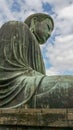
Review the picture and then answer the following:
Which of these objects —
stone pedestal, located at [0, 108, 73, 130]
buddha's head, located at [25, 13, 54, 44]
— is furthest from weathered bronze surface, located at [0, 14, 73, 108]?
stone pedestal, located at [0, 108, 73, 130]

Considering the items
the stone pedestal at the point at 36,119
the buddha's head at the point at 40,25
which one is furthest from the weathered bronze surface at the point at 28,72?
the stone pedestal at the point at 36,119

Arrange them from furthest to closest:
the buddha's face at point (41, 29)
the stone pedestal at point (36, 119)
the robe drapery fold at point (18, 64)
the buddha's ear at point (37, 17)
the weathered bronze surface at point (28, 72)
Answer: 1. the buddha's ear at point (37, 17)
2. the buddha's face at point (41, 29)
3. the robe drapery fold at point (18, 64)
4. the weathered bronze surface at point (28, 72)
5. the stone pedestal at point (36, 119)

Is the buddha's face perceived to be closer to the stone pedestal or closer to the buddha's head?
the buddha's head

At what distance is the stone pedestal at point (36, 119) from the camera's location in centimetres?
537

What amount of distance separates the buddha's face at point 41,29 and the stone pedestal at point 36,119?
9.47 feet

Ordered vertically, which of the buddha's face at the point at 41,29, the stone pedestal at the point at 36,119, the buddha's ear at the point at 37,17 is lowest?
the stone pedestal at the point at 36,119

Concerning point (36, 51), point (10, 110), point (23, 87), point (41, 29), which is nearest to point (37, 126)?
point (10, 110)

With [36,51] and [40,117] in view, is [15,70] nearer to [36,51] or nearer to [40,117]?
[36,51]

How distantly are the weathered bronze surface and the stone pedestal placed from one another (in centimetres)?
44

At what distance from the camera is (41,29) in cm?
802

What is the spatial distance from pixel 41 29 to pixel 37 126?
3.24 m

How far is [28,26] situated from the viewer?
807cm

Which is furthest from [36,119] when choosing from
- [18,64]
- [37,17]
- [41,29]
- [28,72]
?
[37,17]

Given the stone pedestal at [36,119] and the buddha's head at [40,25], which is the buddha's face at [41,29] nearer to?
the buddha's head at [40,25]
